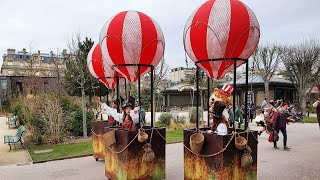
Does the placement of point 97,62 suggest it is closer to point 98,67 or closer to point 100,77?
point 98,67

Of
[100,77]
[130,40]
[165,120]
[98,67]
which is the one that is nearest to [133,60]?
[130,40]

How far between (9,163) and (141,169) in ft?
17.0

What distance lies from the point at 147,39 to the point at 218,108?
1.97 metres

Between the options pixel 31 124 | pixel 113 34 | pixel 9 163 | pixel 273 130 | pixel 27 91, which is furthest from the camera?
pixel 27 91

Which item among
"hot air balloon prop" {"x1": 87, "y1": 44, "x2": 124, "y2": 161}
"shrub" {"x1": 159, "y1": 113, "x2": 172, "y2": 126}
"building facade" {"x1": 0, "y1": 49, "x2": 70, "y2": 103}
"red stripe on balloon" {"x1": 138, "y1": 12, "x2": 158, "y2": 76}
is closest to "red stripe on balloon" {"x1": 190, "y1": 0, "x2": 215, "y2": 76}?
"red stripe on balloon" {"x1": 138, "y1": 12, "x2": 158, "y2": 76}

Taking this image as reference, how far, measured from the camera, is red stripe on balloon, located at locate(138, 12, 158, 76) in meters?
5.46

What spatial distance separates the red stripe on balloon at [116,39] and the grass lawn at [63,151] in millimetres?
4823

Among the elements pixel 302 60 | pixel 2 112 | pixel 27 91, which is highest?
pixel 302 60

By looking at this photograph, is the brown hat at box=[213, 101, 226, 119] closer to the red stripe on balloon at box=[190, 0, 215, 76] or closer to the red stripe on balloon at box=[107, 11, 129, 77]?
the red stripe on balloon at box=[190, 0, 215, 76]

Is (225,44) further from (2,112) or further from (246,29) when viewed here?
(2,112)

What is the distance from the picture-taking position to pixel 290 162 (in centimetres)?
771

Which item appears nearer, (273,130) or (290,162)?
(290,162)

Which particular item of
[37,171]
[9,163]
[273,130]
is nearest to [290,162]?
[273,130]

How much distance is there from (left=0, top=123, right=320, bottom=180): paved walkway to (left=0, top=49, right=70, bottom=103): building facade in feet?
35.3
